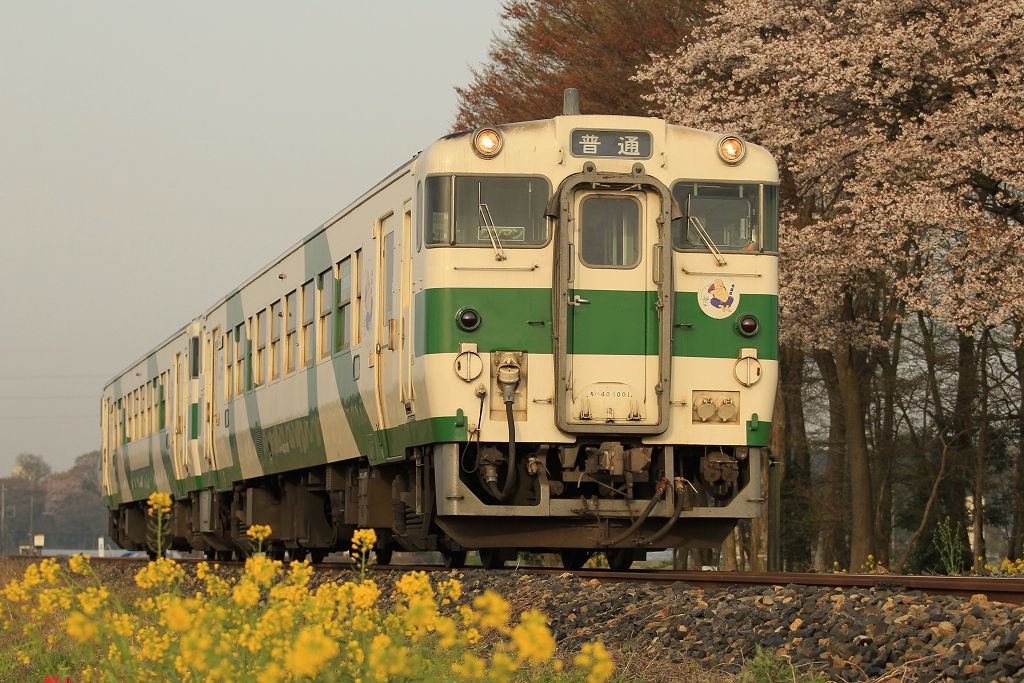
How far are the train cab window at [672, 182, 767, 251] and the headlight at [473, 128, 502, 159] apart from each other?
4.39ft

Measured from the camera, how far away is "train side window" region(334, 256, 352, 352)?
507 inches

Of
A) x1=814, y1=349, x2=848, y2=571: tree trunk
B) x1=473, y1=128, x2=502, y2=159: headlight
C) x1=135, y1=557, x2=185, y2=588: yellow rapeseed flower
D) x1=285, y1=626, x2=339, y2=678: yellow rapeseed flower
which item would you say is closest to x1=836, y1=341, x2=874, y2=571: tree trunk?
x1=814, y1=349, x2=848, y2=571: tree trunk

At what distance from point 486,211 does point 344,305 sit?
2.55 m

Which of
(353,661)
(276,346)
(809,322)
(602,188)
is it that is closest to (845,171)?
(809,322)

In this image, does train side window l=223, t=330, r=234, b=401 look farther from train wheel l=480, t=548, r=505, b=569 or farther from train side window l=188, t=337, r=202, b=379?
train wheel l=480, t=548, r=505, b=569

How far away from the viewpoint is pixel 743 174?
36.8 feet

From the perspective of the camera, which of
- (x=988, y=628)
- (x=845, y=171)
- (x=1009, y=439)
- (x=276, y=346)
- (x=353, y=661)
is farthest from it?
(x=1009, y=439)

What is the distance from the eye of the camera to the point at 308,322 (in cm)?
1419

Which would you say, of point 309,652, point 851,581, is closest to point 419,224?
point 851,581

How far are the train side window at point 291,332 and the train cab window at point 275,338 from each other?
22cm

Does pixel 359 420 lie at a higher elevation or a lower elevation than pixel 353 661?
higher

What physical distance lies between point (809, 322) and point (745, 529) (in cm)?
971

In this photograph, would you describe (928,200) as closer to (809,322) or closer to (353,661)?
(809,322)

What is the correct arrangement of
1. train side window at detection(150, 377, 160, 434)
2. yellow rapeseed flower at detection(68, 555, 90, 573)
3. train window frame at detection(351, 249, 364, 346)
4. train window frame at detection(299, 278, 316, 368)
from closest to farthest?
yellow rapeseed flower at detection(68, 555, 90, 573) → train window frame at detection(351, 249, 364, 346) → train window frame at detection(299, 278, 316, 368) → train side window at detection(150, 377, 160, 434)
